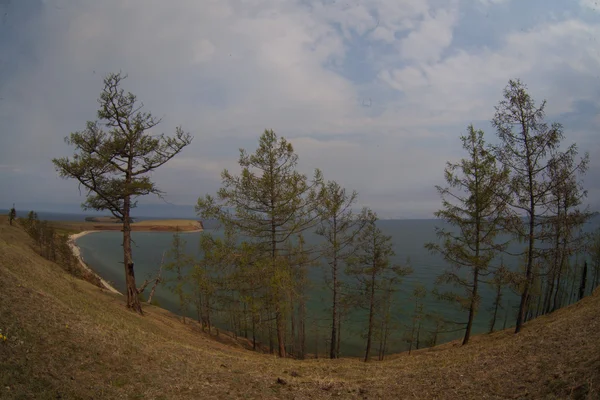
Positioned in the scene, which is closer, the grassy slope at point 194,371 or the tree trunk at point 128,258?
the grassy slope at point 194,371

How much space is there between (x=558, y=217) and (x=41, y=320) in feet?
58.5

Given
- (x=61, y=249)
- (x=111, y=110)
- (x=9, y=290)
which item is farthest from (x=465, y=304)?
(x=61, y=249)

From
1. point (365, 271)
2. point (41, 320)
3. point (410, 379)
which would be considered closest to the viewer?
point (41, 320)

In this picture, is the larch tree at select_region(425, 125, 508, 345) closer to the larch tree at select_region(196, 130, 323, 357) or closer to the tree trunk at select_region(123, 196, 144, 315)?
the larch tree at select_region(196, 130, 323, 357)

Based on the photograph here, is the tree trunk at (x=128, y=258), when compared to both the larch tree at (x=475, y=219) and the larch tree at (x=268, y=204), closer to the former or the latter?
the larch tree at (x=268, y=204)

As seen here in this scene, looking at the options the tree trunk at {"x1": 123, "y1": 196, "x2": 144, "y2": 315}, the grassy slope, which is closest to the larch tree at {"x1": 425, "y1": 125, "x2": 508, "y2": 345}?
the grassy slope

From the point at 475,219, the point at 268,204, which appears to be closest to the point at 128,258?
the point at 268,204

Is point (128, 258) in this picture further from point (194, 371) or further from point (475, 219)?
point (475, 219)

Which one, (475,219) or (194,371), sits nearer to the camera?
(194,371)

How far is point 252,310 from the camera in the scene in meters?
13.1

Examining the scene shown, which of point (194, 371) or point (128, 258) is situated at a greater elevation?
point (128, 258)

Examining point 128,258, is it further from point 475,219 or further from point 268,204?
point 475,219

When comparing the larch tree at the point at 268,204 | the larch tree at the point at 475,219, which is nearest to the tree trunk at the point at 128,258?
the larch tree at the point at 268,204

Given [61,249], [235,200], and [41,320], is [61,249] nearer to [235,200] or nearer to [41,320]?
[235,200]
